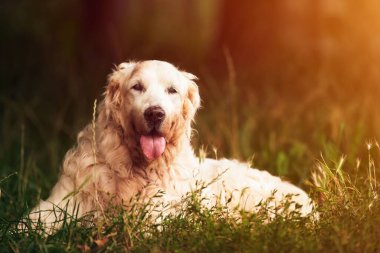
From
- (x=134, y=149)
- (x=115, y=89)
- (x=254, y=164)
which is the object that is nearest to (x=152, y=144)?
(x=134, y=149)

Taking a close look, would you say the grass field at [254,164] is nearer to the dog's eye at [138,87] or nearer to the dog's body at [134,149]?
the dog's body at [134,149]

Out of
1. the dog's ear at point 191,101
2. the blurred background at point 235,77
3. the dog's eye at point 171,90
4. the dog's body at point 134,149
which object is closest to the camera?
the dog's body at point 134,149

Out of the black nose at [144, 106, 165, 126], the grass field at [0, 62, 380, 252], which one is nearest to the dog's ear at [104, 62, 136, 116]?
the black nose at [144, 106, 165, 126]

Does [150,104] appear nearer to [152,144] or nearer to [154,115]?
[154,115]

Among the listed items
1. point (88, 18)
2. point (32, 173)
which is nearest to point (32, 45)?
point (88, 18)

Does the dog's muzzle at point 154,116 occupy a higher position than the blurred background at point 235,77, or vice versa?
the dog's muzzle at point 154,116

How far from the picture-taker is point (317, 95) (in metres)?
8.84

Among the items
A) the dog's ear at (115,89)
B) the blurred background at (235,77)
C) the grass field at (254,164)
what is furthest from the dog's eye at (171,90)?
the blurred background at (235,77)

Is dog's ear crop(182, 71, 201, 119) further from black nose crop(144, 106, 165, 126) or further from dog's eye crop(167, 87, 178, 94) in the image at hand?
black nose crop(144, 106, 165, 126)

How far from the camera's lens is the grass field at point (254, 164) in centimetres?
436

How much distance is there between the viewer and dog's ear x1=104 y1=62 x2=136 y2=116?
203 inches

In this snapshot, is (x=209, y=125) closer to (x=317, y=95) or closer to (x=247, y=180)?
(x=317, y=95)

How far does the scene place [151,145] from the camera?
4.98 meters

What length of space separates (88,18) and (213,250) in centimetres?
740
